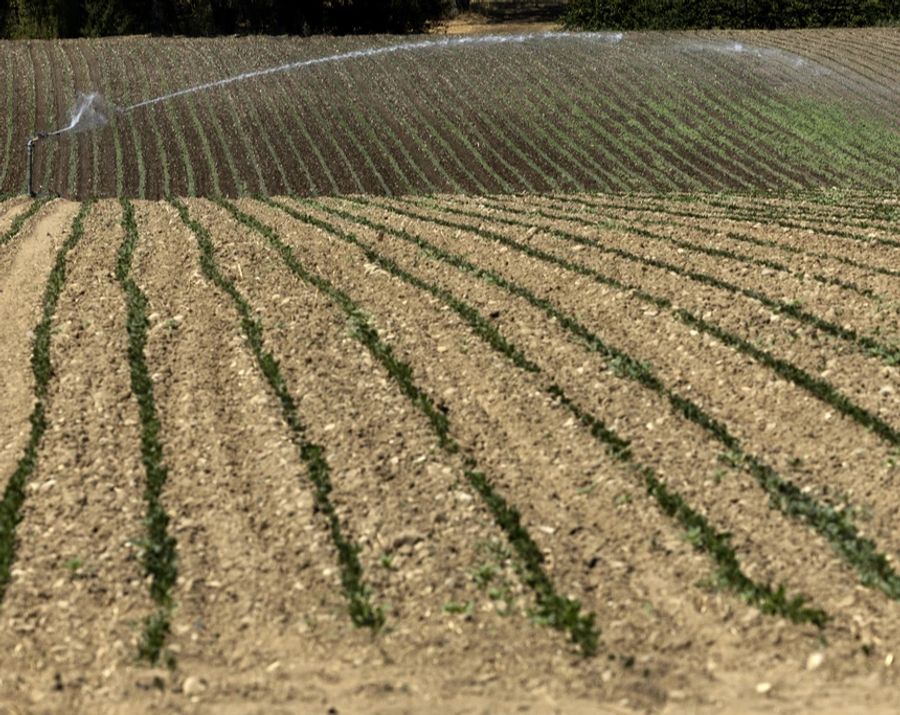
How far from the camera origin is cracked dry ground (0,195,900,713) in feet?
25.8

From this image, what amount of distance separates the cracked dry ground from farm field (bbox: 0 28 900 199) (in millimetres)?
16291

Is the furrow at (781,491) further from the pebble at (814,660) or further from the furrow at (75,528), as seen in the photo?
the furrow at (75,528)

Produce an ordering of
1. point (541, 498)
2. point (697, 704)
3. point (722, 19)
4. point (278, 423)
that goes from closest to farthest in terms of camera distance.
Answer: point (697, 704) → point (541, 498) → point (278, 423) → point (722, 19)

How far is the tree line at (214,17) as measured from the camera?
196ft

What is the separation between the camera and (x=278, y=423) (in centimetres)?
1161

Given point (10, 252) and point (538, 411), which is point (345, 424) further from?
point (10, 252)

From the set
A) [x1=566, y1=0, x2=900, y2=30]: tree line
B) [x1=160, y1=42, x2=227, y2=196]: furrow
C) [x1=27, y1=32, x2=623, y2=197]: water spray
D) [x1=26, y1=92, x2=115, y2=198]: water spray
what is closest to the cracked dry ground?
[x1=160, y1=42, x2=227, y2=196]: furrow

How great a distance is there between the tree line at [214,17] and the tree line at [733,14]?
28.7ft

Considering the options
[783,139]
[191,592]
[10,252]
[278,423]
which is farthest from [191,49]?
[191,592]

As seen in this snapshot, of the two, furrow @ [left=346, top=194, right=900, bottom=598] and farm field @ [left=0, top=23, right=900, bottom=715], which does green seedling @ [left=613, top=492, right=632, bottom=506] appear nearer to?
farm field @ [left=0, top=23, right=900, bottom=715]

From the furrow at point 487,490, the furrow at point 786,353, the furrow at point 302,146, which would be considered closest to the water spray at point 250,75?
the furrow at point 302,146

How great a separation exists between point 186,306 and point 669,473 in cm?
732

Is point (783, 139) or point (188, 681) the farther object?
point (783, 139)

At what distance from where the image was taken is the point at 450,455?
10914mm
